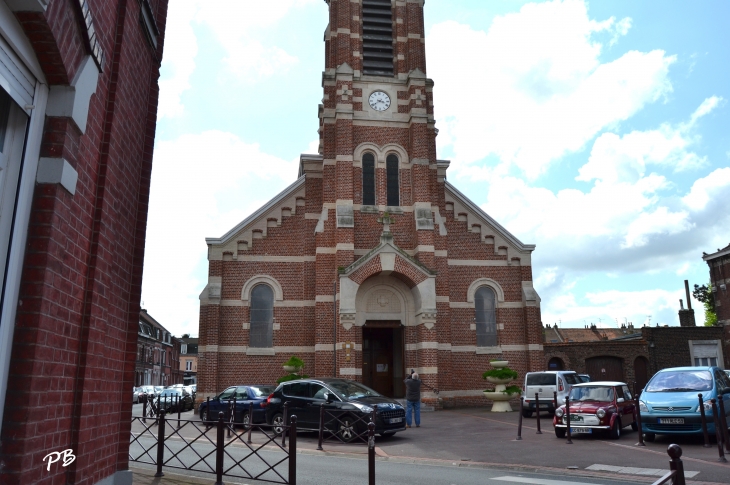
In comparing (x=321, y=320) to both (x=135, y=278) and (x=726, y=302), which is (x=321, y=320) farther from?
(x=726, y=302)

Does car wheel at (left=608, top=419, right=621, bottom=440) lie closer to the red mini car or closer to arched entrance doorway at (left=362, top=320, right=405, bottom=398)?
the red mini car

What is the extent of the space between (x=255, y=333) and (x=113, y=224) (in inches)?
810

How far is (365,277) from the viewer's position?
78.8ft

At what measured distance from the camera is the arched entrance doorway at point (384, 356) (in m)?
25.5

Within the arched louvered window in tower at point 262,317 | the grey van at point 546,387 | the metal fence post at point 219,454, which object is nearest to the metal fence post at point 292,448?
the metal fence post at point 219,454

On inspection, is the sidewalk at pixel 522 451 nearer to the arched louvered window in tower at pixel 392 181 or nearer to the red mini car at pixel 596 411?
the red mini car at pixel 596 411

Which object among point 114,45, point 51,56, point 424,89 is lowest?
point 51,56

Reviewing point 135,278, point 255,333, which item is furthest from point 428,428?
point 135,278

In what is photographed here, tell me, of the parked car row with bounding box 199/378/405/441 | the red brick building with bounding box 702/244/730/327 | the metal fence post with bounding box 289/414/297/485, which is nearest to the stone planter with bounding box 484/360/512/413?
the parked car row with bounding box 199/378/405/441

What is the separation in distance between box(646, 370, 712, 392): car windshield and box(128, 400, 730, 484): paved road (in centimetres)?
120

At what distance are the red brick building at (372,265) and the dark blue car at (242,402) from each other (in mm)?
4089

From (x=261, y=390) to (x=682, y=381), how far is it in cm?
1259

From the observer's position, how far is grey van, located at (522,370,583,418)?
2117 centimetres

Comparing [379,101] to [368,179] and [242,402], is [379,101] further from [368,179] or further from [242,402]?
[242,402]
